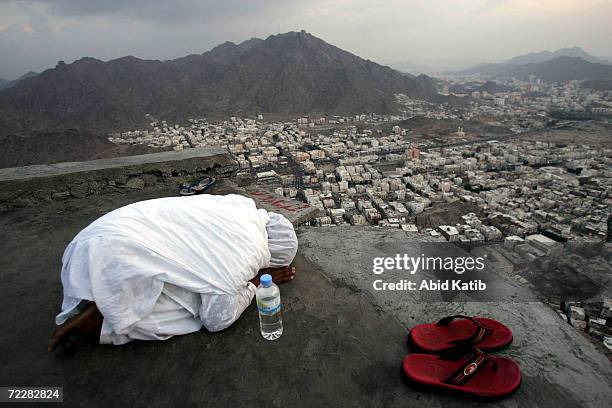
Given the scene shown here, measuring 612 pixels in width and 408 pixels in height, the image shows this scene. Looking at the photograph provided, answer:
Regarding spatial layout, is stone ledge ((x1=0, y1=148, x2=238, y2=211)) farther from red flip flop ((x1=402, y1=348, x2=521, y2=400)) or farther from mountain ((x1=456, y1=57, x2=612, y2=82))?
mountain ((x1=456, y1=57, x2=612, y2=82))

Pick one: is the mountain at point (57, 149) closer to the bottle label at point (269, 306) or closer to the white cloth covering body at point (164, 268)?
the white cloth covering body at point (164, 268)

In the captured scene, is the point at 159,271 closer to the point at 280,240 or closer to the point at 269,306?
the point at 269,306

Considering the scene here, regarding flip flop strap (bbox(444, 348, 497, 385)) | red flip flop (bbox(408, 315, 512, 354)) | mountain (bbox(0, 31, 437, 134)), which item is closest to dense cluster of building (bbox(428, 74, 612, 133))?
mountain (bbox(0, 31, 437, 134))

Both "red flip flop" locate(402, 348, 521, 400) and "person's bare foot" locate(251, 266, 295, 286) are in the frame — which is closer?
"red flip flop" locate(402, 348, 521, 400)

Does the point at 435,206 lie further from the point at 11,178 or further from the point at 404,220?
the point at 11,178

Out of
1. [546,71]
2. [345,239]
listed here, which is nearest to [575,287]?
[345,239]

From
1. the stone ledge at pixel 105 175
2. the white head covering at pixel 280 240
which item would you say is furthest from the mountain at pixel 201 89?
the white head covering at pixel 280 240
